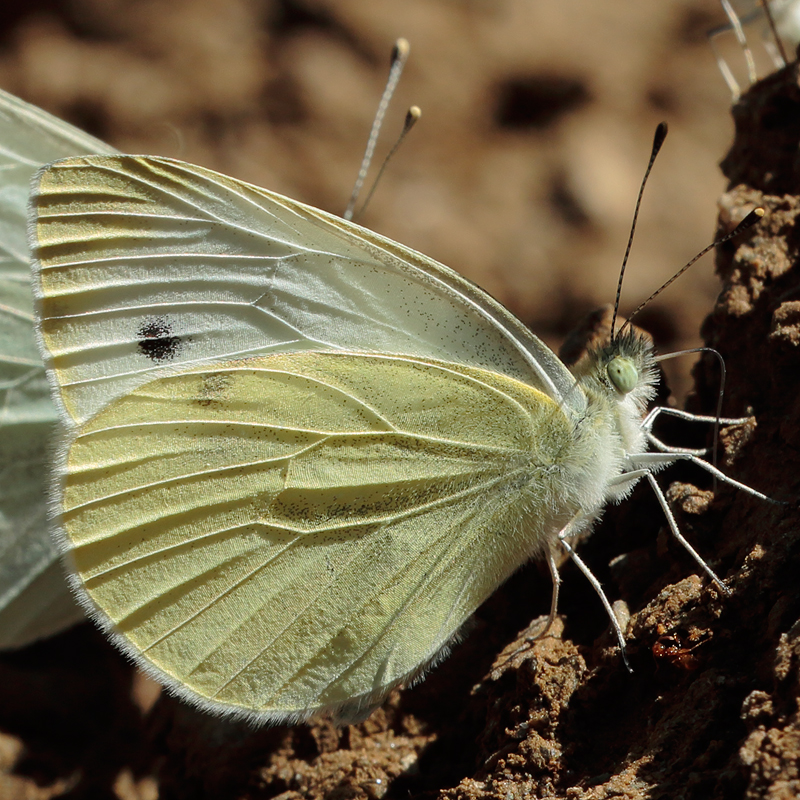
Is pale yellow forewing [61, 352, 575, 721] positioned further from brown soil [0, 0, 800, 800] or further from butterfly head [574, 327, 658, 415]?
brown soil [0, 0, 800, 800]

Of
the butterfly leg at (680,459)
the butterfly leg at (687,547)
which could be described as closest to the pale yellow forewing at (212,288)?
the butterfly leg at (680,459)

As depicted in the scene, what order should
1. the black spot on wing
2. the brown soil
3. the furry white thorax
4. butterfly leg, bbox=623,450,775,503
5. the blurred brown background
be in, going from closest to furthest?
the brown soil
butterfly leg, bbox=623,450,775,503
the furry white thorax
the black spot on wing
the blurred brown background

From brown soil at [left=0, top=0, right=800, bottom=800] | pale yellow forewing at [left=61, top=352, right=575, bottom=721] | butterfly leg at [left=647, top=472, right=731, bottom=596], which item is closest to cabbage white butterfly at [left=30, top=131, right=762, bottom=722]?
pale yellow forewing at [left=61, top=352, right=575, bottom=721]

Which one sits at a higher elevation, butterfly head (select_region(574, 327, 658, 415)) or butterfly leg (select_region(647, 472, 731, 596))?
butterfly head (select_region(574, 327, 658, 415))

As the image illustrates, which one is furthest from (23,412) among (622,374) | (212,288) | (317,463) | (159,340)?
(622,374)

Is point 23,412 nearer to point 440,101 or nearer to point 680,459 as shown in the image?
point 680,459

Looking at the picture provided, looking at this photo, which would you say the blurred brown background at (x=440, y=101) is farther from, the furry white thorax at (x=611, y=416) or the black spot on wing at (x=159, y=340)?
the black spot on wing at (x=159, y=340)

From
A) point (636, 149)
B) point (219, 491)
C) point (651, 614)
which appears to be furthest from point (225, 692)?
point (636, 149)
